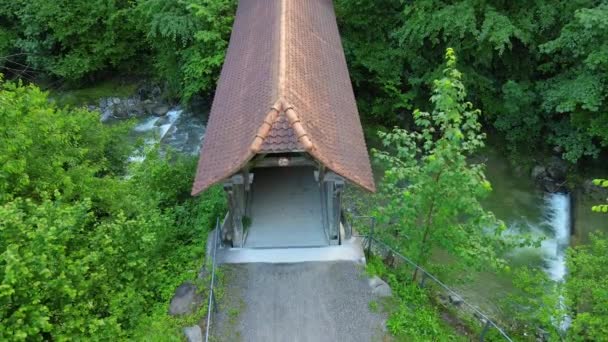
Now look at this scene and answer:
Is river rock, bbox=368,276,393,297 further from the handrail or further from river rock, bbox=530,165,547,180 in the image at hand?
river rock, bbox=530,165,547,180

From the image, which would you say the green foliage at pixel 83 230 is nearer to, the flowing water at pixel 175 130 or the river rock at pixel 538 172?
the flowing water at pixel 175 130

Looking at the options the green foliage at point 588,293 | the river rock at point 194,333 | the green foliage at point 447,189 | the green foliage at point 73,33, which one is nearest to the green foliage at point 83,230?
the river rock at point 194,333

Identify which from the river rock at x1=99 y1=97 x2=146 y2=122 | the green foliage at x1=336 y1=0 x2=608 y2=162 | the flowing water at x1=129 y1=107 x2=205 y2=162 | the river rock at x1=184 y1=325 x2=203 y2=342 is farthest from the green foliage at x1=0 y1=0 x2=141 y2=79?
the river rock at x1=184 y1=325 x2=203 y2=342

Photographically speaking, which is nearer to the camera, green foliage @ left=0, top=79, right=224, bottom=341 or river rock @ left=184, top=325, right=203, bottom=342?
green foliage @ left=0, top=79, right=224, bottom=341

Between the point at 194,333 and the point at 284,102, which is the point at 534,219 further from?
the point at 194,333

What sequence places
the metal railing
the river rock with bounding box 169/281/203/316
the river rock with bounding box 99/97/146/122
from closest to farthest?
the metal railing → the river rock with bounding box 169/281/203/316 → the river rock with bounding box 99/97/146/122

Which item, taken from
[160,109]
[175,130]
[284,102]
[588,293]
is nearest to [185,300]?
[284,102]
